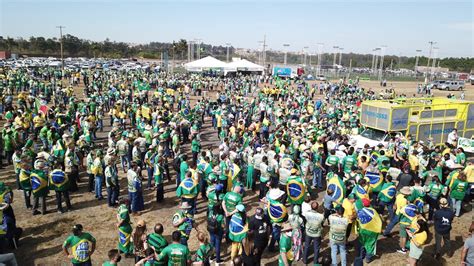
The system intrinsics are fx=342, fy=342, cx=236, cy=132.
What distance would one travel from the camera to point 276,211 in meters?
7.52

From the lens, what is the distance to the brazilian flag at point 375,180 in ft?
31.3

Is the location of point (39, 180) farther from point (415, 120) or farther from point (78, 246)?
point (415, 120)

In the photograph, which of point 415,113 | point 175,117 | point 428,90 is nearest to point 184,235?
point 175,117

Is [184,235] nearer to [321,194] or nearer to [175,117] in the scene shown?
[321,194]

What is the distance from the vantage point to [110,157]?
1002 centimetres

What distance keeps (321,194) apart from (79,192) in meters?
8.34

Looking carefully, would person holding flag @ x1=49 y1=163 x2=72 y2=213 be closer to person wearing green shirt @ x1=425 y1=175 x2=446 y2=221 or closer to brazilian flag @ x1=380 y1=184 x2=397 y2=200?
brazilian flag @ x1=380 y1=184 x2=397 y2=200

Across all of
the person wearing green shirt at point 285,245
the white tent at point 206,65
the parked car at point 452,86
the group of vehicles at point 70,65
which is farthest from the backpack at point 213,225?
the parked car at point 452,86

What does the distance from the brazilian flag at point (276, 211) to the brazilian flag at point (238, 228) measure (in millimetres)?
1009

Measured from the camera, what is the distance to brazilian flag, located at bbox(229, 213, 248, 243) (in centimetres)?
674

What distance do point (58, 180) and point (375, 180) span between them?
8.86m

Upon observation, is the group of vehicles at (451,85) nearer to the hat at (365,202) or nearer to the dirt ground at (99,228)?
the dirt ground at (99,228)

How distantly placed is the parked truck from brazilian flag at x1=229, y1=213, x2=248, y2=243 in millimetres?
9588

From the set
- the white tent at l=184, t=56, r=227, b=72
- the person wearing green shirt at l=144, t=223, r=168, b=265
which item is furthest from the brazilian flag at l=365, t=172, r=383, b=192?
the white tent at l=184, t=56, r=227, b=72
